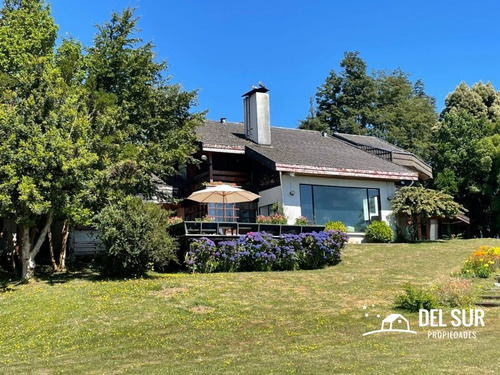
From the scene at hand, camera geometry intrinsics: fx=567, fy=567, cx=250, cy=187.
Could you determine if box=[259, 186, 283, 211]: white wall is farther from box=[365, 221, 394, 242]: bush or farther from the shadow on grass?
the shadow on grass

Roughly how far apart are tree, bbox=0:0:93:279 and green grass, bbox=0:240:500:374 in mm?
2089

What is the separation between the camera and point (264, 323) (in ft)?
38.4

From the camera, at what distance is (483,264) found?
55.7ft

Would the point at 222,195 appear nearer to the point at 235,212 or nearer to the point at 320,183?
the point at 235,212

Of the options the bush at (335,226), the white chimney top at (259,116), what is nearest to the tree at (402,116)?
the white chimney top at (259,116)

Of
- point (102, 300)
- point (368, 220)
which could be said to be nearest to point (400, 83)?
point (368, 220)

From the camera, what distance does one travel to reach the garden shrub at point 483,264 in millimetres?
16469

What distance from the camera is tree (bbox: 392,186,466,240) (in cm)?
2505

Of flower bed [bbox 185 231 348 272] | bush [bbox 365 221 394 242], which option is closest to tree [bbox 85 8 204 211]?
flower bed [bbox 185 231 348 272]

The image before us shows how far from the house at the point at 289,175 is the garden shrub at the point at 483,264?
7.93 meters

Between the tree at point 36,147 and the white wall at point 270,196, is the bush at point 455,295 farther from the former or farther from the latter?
the white wall at point 270,196

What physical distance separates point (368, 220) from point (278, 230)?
775cm

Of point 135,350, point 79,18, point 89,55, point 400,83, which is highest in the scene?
point 400,83

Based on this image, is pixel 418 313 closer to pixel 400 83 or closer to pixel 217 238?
pixel 217 238
